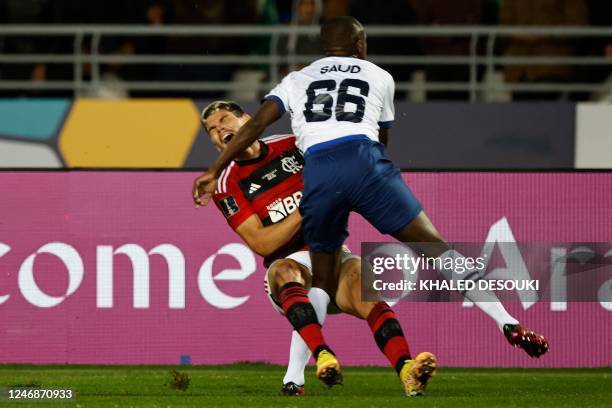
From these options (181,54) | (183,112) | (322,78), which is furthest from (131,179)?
(322,78)

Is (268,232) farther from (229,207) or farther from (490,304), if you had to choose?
(490,304)

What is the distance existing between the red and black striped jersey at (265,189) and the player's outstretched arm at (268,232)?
6cm

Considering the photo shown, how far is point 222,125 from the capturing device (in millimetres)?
8633

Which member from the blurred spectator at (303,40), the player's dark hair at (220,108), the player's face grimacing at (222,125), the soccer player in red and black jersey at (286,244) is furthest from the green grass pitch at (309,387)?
the blurred spectator at (303,40)

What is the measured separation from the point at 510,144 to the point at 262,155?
3.83 meters

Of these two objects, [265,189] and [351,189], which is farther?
[265,189]

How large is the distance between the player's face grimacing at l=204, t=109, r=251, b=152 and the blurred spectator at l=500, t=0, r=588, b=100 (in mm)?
4612

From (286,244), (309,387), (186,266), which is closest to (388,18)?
(186,266)

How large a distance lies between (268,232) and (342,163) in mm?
848

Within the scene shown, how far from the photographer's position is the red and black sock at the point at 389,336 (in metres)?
7.50

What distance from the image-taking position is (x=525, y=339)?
7266 mm

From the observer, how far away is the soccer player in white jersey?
7.28 metres

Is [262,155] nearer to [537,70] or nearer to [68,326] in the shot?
[68,326]

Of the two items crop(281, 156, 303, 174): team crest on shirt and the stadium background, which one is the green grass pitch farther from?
crop(281, 156, 303, 174): team crest on shirt
